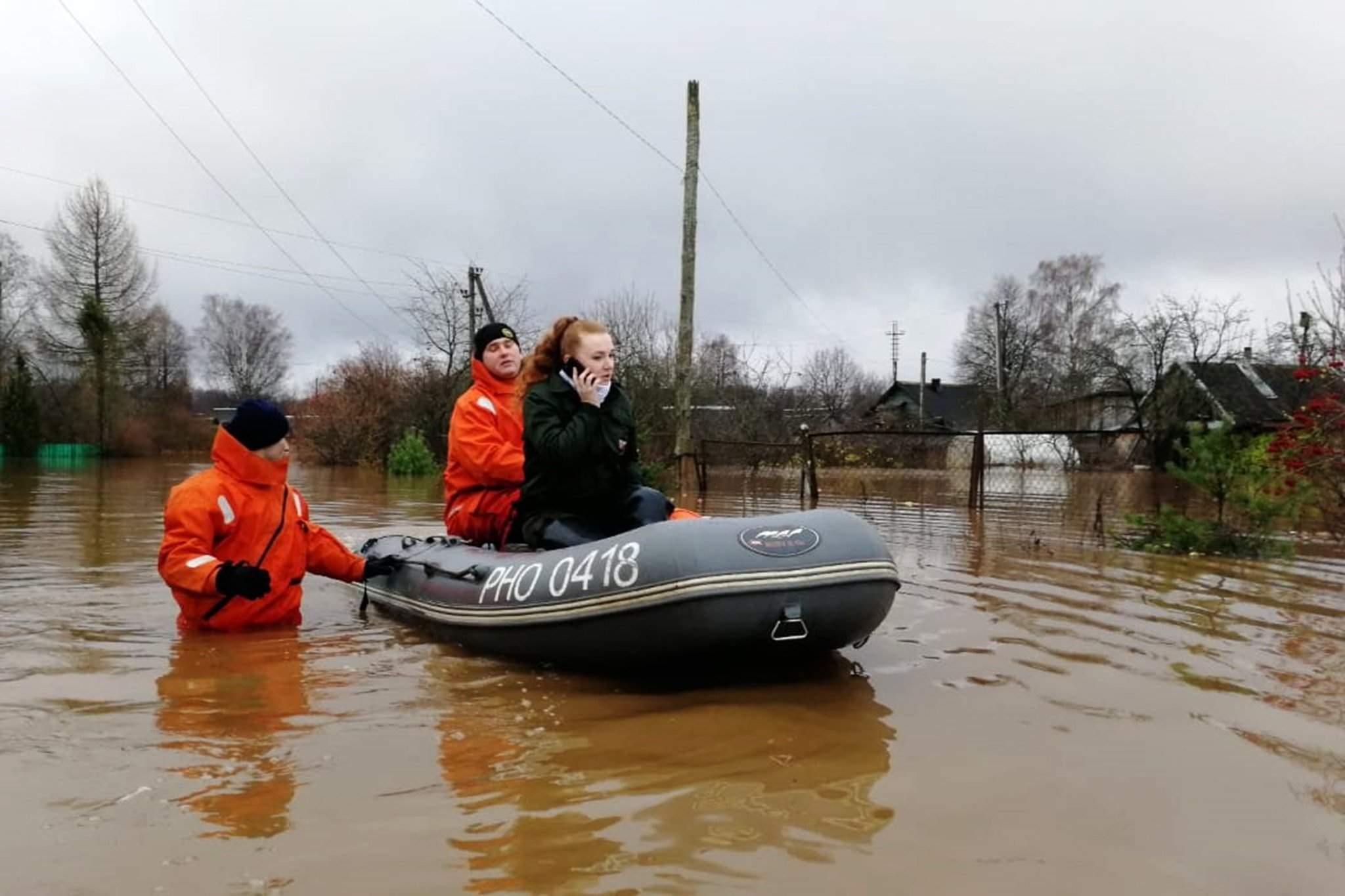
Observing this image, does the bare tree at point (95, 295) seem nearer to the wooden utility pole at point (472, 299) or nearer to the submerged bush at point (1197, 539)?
the wooden utility pole at point (472, 299)

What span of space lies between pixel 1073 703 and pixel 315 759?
101 inches

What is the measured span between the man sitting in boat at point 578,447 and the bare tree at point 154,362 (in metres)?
36.5

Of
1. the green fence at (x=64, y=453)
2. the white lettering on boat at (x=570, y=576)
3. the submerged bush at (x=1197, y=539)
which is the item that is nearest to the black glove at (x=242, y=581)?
the white lettering on boat at (x=570, y=576)

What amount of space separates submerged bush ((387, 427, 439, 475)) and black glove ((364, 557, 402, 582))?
766 inches

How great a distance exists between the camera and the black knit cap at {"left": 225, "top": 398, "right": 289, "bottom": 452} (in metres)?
4.84

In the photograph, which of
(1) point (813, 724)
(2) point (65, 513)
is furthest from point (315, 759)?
(2) point (65, 513)

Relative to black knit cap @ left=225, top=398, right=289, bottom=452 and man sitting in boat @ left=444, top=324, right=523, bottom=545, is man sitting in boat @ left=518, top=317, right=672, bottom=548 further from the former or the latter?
black knit cap @ left=225, top=398, right=289, bottom=452

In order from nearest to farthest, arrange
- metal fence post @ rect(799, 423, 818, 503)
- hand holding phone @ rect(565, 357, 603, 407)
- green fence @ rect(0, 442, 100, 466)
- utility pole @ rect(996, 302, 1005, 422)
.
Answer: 1. hand holding phone @ rect(565, 357, 603, 407)
2. metal fence post @ rect(799, 423, 818, 503)
3. green fence @ rect(0, 442, 100, 466)
4. utility pole @ rect(996, 302, 1005, 422)

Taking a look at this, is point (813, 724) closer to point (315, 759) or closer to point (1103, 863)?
point (1103, 863)

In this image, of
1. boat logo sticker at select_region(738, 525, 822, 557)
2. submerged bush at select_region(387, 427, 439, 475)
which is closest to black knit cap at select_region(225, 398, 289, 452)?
boat logo sticker at select_region(738, 525, 822, 557)

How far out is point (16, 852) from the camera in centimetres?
234

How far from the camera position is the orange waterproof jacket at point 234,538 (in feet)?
15.3

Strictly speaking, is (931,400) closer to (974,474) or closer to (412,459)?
(412,459)

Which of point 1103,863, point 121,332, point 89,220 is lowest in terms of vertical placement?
point 1103,863
